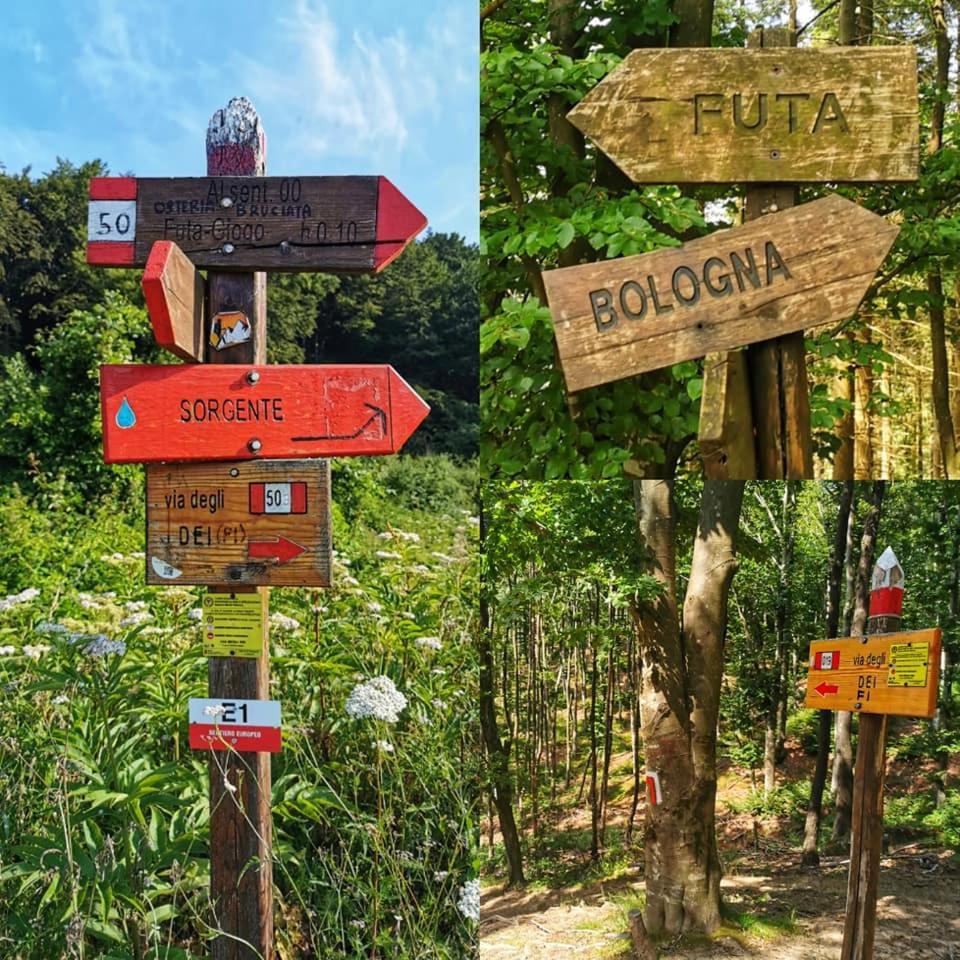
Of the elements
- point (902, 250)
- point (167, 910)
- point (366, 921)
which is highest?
point (902, 250)

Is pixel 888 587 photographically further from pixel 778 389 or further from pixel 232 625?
pixel 232 625

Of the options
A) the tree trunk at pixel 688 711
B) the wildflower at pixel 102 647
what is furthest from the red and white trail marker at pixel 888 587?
the wildflower at pixel 102 647

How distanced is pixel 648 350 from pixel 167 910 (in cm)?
172

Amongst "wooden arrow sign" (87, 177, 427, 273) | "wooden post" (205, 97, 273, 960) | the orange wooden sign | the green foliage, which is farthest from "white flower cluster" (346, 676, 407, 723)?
the orange wooden sign

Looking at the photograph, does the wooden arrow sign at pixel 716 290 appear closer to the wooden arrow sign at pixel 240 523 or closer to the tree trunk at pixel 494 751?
the wooden arrow sign at pixel 240 523

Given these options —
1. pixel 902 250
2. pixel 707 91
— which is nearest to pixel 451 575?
pixel 707 91

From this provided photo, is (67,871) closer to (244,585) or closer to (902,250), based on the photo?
(244,585)

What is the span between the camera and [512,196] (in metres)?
4.20

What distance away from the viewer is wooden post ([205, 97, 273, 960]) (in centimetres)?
226

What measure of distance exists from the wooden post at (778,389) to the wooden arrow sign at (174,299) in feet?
4.24

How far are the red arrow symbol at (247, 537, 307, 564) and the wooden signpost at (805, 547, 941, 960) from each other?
155cm

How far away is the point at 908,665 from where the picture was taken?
240 centimetres

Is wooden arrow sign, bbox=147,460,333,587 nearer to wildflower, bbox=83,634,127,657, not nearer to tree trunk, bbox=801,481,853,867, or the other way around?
wildflower, bbox=83,634,127,657

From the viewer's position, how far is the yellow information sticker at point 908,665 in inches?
93.4
